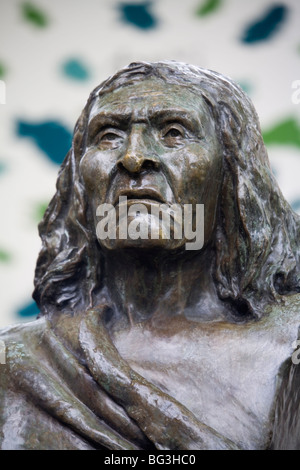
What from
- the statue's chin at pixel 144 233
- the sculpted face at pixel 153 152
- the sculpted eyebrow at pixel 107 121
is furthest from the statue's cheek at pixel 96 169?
the statue's chin at pixel 144 233

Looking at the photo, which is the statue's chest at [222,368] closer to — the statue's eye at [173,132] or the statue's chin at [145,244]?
the statue's chin at [145,244]

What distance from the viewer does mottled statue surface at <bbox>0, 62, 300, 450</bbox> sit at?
12.4 feet

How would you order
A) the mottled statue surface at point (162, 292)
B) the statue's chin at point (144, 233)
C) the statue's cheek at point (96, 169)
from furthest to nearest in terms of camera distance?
the statue's cheek at point (96, 169) < the statue's chin at point (144, 233) < the mottled statue surface at point (162, 292)

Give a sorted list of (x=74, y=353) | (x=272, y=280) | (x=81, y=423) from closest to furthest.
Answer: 1. (x=81, y=423)
2. (x=74, y=353)
3. (x=272, y=280)

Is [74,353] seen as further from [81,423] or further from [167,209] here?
[167,209]

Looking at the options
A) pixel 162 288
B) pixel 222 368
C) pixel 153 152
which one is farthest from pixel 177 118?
pixel 222 368

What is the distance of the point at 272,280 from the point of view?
4.32 meters

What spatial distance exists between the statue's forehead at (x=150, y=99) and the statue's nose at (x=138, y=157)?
158 mm

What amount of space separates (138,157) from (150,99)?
32 cm

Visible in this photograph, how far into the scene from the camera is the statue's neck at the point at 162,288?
4.25 meters

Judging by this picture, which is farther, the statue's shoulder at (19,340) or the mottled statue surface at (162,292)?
the statue's shoulder at (19,340)

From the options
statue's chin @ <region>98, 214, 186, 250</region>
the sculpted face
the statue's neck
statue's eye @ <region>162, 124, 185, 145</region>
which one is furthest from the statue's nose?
the statue's neck

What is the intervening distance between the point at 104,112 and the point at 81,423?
1.36 metres
